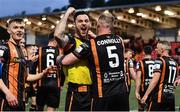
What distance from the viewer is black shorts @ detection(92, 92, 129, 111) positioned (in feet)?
20.6

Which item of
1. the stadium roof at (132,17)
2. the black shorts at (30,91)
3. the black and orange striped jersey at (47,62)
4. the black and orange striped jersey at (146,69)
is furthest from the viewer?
the stadium roof at (132,17)

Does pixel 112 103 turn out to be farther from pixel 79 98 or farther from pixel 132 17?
pixel 132 17

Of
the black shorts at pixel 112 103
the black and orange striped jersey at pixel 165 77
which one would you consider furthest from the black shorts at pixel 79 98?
the black and orange striped jersey at pixel 165 77

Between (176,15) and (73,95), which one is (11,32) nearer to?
(73,95)

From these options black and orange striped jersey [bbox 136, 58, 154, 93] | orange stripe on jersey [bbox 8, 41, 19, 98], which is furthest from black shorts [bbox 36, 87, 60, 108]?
orange stripe on jersey [bbox 8, 41, 19, 98]

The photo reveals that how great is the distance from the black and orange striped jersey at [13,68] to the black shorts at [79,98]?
0.73 meters

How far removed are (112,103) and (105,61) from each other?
56cm

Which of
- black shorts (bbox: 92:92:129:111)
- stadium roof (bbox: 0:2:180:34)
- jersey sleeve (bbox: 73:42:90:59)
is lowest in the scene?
black shorts (bbox: 92:92:129:111)

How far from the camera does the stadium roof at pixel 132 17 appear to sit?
33188mm

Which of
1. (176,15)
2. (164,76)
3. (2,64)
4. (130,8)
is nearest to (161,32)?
(176,15)

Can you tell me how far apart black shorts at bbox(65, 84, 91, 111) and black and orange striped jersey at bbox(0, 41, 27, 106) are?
728 millimetres

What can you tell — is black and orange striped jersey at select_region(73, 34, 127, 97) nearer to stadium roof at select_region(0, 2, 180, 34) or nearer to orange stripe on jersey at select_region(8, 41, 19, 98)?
orange stripe on jersey at select_region(8, 41, 19, 98)

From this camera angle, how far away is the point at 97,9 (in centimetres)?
3394

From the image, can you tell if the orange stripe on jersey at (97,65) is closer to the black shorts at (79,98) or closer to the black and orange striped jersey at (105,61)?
the black and orange striped jersey at (105,61)
